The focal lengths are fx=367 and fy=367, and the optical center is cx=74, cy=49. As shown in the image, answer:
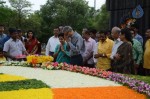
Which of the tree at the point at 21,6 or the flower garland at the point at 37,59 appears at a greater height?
the tree at the point at 21,6

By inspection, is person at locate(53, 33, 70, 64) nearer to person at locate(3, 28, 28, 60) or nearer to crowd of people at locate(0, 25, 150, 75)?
crowd of people at locate(0, 25, 150, 75)

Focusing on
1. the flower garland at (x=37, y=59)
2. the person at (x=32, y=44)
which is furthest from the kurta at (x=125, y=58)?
the person at (x=32, y=44)

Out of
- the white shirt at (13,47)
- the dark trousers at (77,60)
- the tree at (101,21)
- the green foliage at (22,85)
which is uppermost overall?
the tree at (101,21)

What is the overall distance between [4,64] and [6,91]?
15.1 ft

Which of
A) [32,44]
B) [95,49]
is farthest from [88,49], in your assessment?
[32,44]

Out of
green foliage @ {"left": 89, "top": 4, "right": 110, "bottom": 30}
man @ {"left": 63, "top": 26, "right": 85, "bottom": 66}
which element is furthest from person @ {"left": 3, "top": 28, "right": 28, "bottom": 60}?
green foliage @ {"left": 89, "top": 4, "right": 110, "bottom": 30}

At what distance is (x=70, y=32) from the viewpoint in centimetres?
964

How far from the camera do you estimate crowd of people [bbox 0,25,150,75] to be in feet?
28.0

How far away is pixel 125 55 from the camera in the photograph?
839cm

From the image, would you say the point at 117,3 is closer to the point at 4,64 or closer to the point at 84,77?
the point at 4,64

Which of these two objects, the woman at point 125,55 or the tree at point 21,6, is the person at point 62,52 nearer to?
the woman at point 125,55

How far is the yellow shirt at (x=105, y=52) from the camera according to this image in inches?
377

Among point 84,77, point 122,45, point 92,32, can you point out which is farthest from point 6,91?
point 92,32

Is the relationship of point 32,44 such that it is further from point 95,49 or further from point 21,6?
point 21,6
